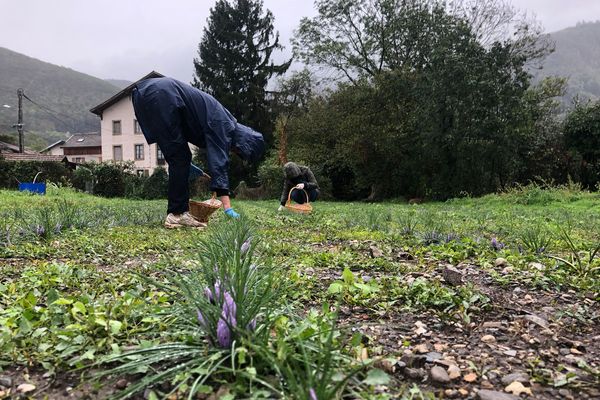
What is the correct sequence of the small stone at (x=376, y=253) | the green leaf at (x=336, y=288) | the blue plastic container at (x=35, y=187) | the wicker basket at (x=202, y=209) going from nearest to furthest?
A: the green leaf at (x=336, y=288), the small stone at (x=376, y=253), the wicker basket at (x=202, y=209), the blue plastic container at (x=35, y=187)

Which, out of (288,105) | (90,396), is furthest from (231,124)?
(288,105)

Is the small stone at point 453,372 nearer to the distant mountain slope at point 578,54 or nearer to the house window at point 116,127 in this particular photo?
the house window at point 116,127

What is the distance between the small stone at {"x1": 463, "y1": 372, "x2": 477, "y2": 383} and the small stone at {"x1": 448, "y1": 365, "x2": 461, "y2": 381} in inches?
0.7

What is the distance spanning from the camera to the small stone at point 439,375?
40.5 inches

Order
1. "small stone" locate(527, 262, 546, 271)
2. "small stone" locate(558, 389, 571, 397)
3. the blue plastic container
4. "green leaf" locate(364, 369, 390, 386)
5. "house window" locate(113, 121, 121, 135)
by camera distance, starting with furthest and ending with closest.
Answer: "house window" locate(113, 121, 121, 135) < the blue plastic container < "small stone" locate(527, 262, 546, 271) < "small stone" locate(558, 389, 571, 397) < "green leaf" locate(364, 369, 390, 386)

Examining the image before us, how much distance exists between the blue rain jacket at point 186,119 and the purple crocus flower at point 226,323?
3.36 metres

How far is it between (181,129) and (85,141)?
59.2 meters

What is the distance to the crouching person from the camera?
888 centimetres

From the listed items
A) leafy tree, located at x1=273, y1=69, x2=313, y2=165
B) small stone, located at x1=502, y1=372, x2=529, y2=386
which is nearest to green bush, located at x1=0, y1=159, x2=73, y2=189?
leafy tree, located at x1=273, y1=69, x2=313, y2=165

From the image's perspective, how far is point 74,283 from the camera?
190cm

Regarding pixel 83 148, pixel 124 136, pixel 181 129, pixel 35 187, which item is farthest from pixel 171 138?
pixel 83 148

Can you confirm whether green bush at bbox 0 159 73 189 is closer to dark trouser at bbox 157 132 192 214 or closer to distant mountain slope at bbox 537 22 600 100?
dark trouser at bbox 157 132 192 214

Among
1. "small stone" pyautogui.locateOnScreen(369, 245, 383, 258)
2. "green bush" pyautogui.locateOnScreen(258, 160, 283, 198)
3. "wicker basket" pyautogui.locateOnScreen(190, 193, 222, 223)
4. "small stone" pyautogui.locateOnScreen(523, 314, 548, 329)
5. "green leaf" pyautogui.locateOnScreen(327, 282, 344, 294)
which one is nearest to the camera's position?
"small stone" pyautogui.locateOnScreen(523, 314, 548, 329)

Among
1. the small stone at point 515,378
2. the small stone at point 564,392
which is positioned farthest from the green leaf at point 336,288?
the small stone at point 564,392
